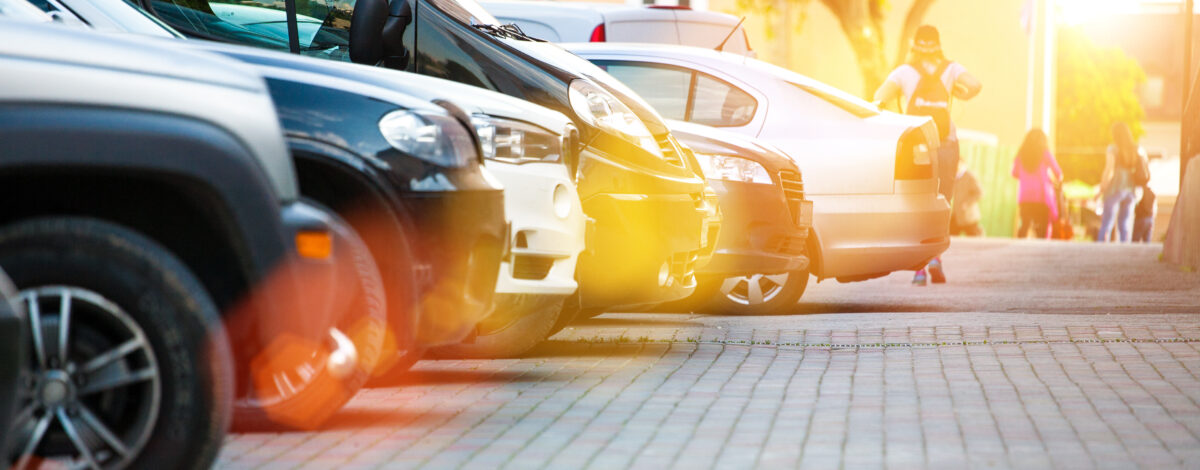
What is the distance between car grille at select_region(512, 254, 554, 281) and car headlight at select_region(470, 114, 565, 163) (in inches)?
14.2

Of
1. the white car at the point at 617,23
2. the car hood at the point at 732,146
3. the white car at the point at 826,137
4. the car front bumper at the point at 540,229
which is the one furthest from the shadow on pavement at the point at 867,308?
the car front bumper at the point at 540,229

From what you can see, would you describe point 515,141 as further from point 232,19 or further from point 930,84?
point 930,84

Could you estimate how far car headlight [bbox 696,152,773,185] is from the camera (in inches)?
376

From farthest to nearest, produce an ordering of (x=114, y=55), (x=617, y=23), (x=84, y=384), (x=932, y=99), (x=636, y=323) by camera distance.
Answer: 1. (x=617, y=23)
2. (x=932, y=99)
3. (x=636, y=323)
4. (x=114, y=55)
5. (x=84, y=384)

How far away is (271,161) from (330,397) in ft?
4.82

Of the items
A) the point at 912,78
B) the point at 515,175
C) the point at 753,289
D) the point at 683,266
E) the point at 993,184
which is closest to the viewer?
the point at 515,175

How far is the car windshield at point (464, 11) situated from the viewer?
8188 mm

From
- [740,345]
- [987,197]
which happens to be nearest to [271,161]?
[740,345]

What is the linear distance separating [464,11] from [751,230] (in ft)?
7.03

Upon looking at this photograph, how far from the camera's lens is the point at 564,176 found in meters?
6.93

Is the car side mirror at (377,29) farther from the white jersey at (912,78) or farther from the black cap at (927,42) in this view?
the black cap at (927,42)

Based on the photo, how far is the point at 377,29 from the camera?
25.5ft

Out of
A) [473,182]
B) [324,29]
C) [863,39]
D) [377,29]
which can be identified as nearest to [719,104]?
[324,29]

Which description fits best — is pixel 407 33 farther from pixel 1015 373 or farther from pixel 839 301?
pixel 839 301
